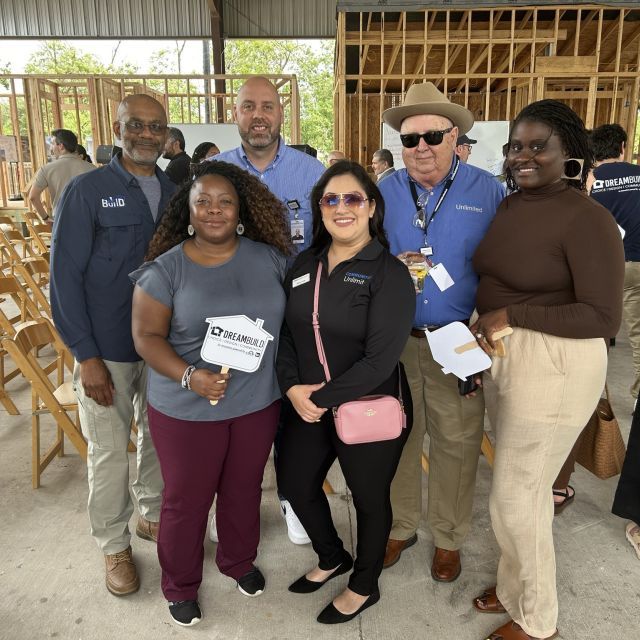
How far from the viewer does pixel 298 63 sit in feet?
84.8

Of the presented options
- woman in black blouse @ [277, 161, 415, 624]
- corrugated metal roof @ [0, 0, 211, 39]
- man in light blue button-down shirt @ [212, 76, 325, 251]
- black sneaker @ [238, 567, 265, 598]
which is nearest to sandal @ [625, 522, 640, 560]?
→ woman in black blouse @ [277, 161, 415, 624]

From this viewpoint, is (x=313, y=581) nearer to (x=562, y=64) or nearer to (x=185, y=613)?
(x=185, y=613)

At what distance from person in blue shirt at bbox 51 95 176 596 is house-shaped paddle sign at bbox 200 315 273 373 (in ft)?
2.30

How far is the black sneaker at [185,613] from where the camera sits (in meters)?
2.31

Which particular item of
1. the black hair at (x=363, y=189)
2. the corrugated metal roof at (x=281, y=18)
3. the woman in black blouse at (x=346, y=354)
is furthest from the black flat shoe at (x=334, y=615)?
the corrugated metal roof at (x=281, y=18)

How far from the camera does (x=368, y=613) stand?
94.1 inches

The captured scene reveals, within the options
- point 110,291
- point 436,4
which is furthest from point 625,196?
point 436,4

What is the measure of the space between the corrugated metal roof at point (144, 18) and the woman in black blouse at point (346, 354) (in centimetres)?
1555

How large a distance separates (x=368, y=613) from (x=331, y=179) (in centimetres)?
190

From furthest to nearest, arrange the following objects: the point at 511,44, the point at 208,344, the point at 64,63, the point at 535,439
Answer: the point at 64,63 < the point at 511,44 < the point at 535,439 < the point at 208,344

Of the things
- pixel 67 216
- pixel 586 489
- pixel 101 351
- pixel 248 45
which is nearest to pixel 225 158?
pixel 67 216

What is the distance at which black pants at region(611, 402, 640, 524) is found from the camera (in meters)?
2.75

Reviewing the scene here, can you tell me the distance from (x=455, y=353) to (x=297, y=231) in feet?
3.70

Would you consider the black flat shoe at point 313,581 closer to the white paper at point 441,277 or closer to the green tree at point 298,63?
the white paper at point 441,277
